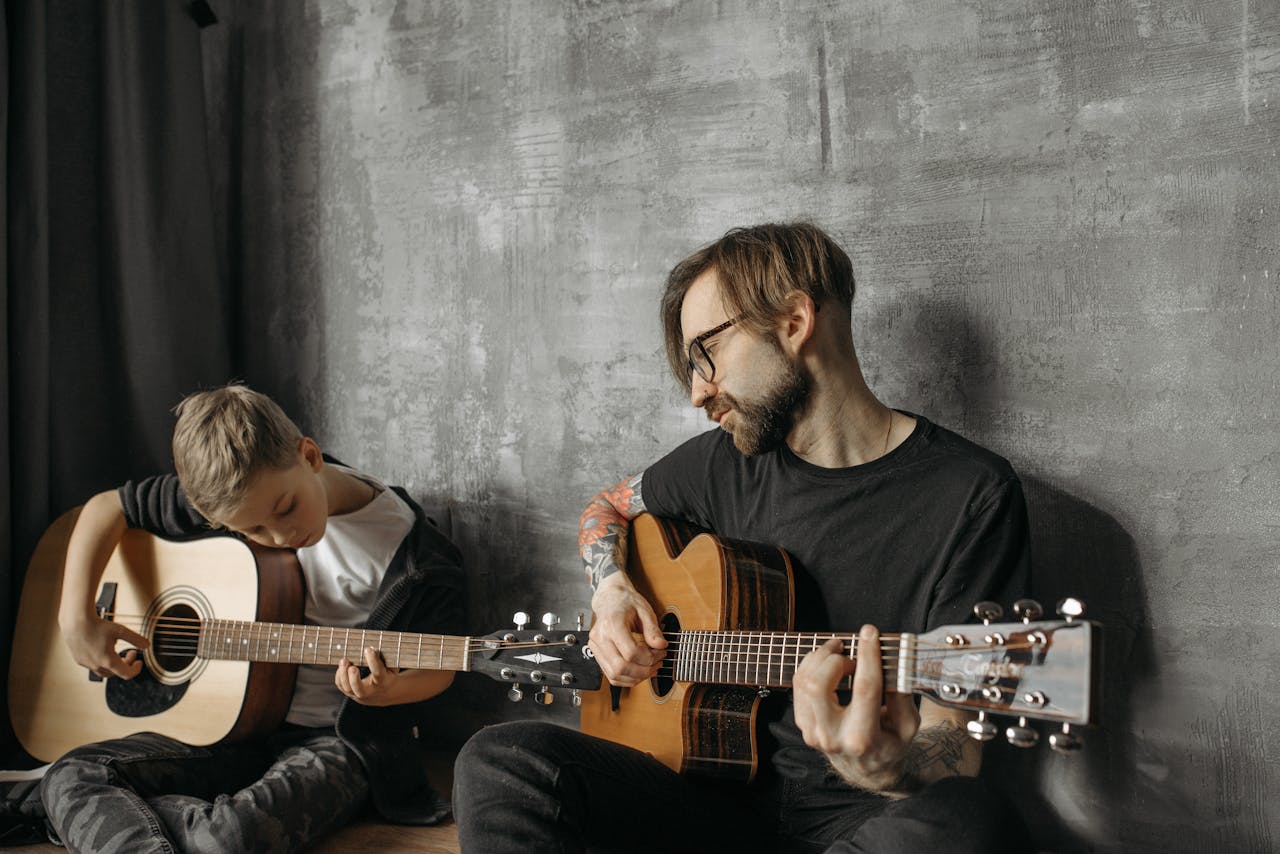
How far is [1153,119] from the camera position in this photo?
1576mm

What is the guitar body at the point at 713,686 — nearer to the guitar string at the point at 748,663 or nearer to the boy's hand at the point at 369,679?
the guitar string at the point at 748,663

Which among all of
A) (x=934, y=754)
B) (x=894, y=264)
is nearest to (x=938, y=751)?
(x=934, y=754)

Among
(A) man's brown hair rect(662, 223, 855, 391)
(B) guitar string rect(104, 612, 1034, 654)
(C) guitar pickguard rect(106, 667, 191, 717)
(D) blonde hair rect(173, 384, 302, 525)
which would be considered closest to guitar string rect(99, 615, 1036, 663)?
(B) guitar string rect(104, 612, 1034, 654)

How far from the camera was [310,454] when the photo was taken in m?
1.93

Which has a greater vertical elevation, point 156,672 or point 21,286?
point 21,286

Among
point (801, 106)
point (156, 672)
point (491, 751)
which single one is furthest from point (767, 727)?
point (156, 672)

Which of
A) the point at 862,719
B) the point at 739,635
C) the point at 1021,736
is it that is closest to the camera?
the point at 1021,736

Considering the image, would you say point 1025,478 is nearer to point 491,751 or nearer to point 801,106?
point 801,106

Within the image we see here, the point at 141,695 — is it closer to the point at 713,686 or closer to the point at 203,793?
the point at 203,793

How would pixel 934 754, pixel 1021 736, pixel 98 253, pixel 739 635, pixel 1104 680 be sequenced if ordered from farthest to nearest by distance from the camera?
1. pixel 98 253
2. pixel 1104 680
3. pixel 739 635
4. pixel 934 754
5. pixel 1021 736

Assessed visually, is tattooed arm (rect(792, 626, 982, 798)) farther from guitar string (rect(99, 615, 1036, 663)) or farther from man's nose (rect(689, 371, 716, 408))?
man's nose (rect(689, 371, 716, 408))

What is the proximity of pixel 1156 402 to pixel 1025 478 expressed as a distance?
244 mm

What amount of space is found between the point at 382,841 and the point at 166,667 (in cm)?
59

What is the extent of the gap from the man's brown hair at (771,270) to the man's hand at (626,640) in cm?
49
